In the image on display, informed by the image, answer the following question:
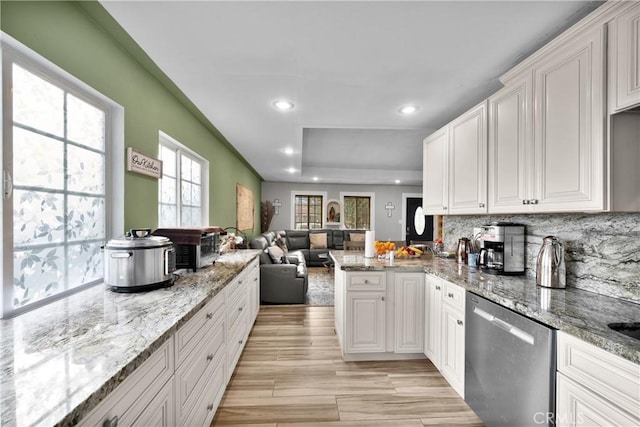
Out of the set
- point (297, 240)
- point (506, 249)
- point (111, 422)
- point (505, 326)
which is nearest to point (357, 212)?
point (297, 240)

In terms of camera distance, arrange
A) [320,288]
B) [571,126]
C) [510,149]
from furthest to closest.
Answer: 1. [320,288]
2. [510,149]
3. [571,126]

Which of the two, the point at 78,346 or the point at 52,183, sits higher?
the point at 52,183

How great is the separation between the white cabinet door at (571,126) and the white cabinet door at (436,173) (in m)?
0.97

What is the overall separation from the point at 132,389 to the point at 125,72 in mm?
1898

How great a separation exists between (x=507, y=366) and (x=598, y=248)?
89 centimetres

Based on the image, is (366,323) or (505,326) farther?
(366,323)

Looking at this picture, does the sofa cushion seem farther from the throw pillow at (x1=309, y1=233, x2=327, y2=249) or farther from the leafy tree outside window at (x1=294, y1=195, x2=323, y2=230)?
the leafy tree outside window at (x1=294, y1=195, x2=323, y2=230)

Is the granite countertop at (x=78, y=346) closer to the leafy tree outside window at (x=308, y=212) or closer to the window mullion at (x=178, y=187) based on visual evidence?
the window mullion at (x=178, y=187)

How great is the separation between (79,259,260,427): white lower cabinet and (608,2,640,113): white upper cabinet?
2.22 meters

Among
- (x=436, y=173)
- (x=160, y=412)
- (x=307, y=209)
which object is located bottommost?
(x=160, y=412)

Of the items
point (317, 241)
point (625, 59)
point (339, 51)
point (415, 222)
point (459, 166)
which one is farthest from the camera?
point (415, 222)

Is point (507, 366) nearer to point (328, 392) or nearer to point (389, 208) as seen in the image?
point (328, 392)

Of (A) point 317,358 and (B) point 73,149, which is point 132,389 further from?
(A) point 317,358

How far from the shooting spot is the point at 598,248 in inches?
62.7
